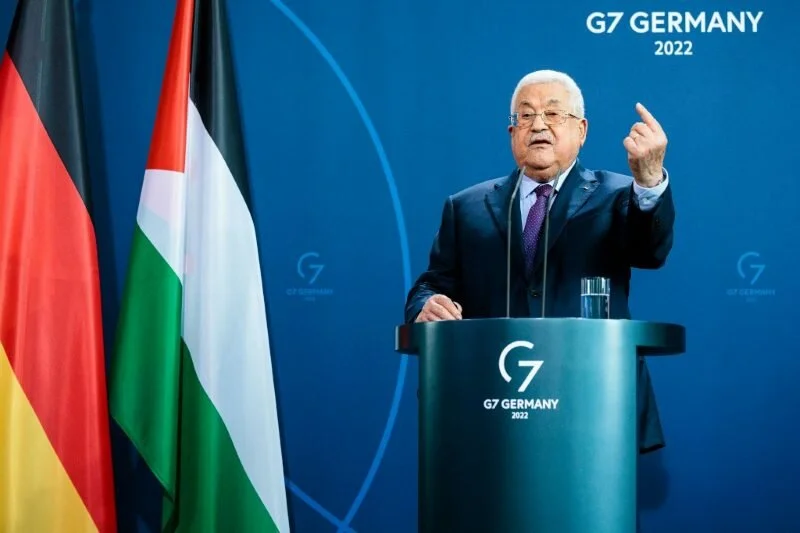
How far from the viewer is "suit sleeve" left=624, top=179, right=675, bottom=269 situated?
250cm

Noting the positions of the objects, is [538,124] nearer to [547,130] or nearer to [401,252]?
[547,130]

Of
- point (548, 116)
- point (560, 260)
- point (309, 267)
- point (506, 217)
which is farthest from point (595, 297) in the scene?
point (309, 267)

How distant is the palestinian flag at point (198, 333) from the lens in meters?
3.25

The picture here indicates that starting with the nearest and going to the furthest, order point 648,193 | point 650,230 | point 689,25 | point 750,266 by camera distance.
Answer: point 648,193, point 650,230, point 750,266, point 689,25

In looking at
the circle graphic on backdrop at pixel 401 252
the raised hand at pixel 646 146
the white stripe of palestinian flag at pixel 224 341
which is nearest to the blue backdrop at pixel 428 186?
the circle graphic on backdrop at pixel 401 252

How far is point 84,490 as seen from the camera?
3.21 metres

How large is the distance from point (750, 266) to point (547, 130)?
0.99 metres

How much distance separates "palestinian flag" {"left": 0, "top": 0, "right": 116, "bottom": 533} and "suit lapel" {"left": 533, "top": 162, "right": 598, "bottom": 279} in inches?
59.2

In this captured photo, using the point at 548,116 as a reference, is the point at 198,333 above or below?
below

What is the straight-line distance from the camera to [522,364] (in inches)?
74.0

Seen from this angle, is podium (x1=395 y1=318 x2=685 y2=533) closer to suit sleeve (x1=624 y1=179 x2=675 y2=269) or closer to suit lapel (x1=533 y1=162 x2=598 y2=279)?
suit sleeve (x1=624 y1=179 x2=675 y2=269)

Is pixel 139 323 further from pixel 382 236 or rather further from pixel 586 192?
pixel 586 192

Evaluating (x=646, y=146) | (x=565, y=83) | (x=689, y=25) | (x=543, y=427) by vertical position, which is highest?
(x=689, y=25)

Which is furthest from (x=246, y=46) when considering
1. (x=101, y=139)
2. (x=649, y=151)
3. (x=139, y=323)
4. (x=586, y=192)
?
(x=649, y=151)
